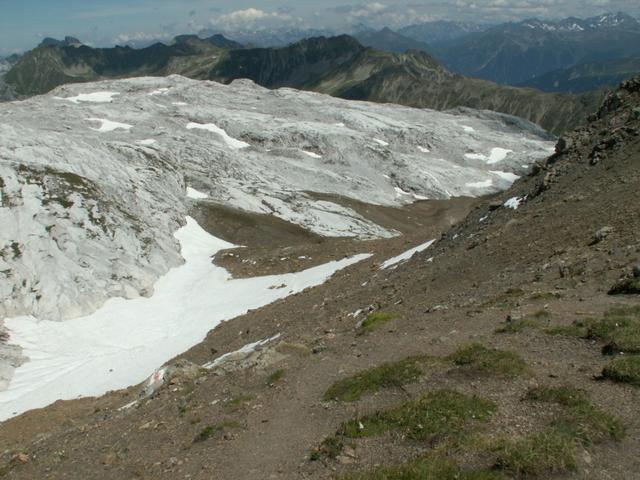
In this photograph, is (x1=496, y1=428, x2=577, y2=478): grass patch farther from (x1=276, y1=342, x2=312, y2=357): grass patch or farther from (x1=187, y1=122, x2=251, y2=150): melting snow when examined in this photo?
(x1=187, y1=122, x2=251, y2=150): melting snow

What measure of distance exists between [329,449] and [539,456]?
5.04 metres

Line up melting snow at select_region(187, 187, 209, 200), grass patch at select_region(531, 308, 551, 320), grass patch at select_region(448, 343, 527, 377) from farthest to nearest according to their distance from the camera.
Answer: melting snow at select_region(187, 187, 209, 200) → grass patch at select_region(531, 308, 551, 320) → grass patch at select_region(448, 343, 527, 377)

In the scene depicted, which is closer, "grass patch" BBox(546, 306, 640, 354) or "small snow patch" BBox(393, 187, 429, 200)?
"grass patch" BBox(546, 306, 640, 354)

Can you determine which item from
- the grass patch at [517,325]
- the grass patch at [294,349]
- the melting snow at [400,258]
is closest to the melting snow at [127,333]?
the melting snow at [400,258]

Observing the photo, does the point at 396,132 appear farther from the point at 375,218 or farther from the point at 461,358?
the point at 461,358

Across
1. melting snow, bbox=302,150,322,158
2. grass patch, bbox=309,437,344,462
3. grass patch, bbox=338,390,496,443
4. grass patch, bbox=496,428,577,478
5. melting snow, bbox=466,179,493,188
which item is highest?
grass patch, bbox=496,428,577,478

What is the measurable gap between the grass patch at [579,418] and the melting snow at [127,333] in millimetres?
32977

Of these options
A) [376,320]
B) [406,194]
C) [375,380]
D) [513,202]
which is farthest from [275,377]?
[406,194]

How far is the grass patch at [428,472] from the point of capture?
9.44 m

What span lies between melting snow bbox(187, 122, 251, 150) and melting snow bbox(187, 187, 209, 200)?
3634 cm

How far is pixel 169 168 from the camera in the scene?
94.1m

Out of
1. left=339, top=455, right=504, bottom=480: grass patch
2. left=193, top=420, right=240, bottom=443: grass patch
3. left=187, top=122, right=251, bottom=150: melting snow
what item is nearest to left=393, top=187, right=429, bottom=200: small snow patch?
left=187, top=122, right=251, bottom=150: melting snow

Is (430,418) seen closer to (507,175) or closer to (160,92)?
(507,175)

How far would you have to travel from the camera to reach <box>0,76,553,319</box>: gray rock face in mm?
54469
